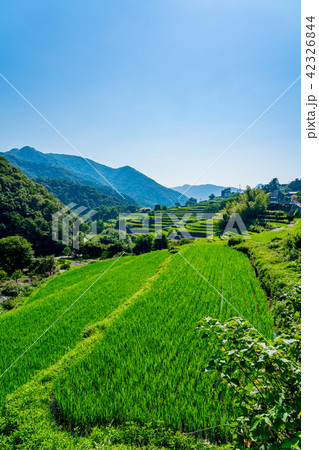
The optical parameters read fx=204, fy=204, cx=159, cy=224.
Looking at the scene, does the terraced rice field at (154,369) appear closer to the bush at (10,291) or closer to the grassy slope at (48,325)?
the grassy slope at (48,325)

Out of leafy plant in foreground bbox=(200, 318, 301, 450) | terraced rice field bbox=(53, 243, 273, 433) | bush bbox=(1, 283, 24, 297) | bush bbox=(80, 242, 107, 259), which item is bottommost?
bush bbox=(1, 283, 24, 297)

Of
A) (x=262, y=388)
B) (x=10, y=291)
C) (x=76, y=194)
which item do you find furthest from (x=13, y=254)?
(x=76, y=194)

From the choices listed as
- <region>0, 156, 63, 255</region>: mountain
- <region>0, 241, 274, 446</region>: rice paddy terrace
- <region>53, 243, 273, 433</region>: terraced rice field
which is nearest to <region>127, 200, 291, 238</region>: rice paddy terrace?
<region>0, 156, 63, 255</region>: mountain

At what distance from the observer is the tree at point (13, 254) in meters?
28.2

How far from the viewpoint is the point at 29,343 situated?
23.2 ft

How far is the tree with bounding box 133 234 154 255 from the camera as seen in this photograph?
35406mm

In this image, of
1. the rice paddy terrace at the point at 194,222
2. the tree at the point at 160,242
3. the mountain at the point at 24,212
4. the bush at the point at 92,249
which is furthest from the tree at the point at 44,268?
the rice paddy terrace at the point at 194,222

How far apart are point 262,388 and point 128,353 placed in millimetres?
4797

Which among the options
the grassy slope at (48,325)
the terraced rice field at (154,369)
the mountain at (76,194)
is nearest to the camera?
the terraced rice field at (154,369)

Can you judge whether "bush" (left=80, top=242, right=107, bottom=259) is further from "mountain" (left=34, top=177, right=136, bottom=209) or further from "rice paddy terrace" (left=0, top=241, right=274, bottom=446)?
"mountain" (left=34, top=177, right=136, bottom=209)

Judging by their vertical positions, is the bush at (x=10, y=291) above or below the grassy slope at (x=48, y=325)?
below

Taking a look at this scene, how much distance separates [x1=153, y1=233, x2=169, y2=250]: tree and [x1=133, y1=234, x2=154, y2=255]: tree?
82 centimetres

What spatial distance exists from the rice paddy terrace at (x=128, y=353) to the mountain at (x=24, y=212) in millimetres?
34692
